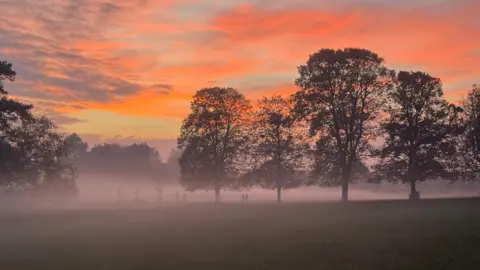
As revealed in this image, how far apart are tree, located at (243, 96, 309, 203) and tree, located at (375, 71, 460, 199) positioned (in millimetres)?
15516

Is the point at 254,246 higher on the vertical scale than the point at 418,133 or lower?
lower

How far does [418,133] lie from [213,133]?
3161 centimetres

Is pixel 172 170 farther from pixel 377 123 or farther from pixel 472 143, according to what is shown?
pixel 472 143

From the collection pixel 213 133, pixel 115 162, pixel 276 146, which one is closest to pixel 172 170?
pixel 115 162

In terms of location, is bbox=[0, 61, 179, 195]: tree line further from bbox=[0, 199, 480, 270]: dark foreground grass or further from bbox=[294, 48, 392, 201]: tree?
bbox=[294, 48, 392, 201]: tree

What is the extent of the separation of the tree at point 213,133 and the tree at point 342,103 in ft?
55.9

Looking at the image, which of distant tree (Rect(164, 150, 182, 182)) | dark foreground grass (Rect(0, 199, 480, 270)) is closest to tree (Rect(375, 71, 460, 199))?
dark foreground grass (Rect(0, 199, 480, 270))

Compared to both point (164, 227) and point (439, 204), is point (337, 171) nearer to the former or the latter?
point (439, 204)

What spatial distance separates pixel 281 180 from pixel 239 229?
34.7m

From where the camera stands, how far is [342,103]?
184ft

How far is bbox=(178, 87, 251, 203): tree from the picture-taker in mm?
71688

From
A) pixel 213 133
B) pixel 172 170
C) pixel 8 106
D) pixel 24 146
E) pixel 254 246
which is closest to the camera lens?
pixel 254 246

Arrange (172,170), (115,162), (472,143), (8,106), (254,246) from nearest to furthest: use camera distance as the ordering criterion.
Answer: (254,246) → (8,106) → (472,143) → (172,170) → (115,162)

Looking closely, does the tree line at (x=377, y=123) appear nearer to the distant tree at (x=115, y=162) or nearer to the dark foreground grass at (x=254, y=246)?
the dark foreground grass at (x=254, y=246)
